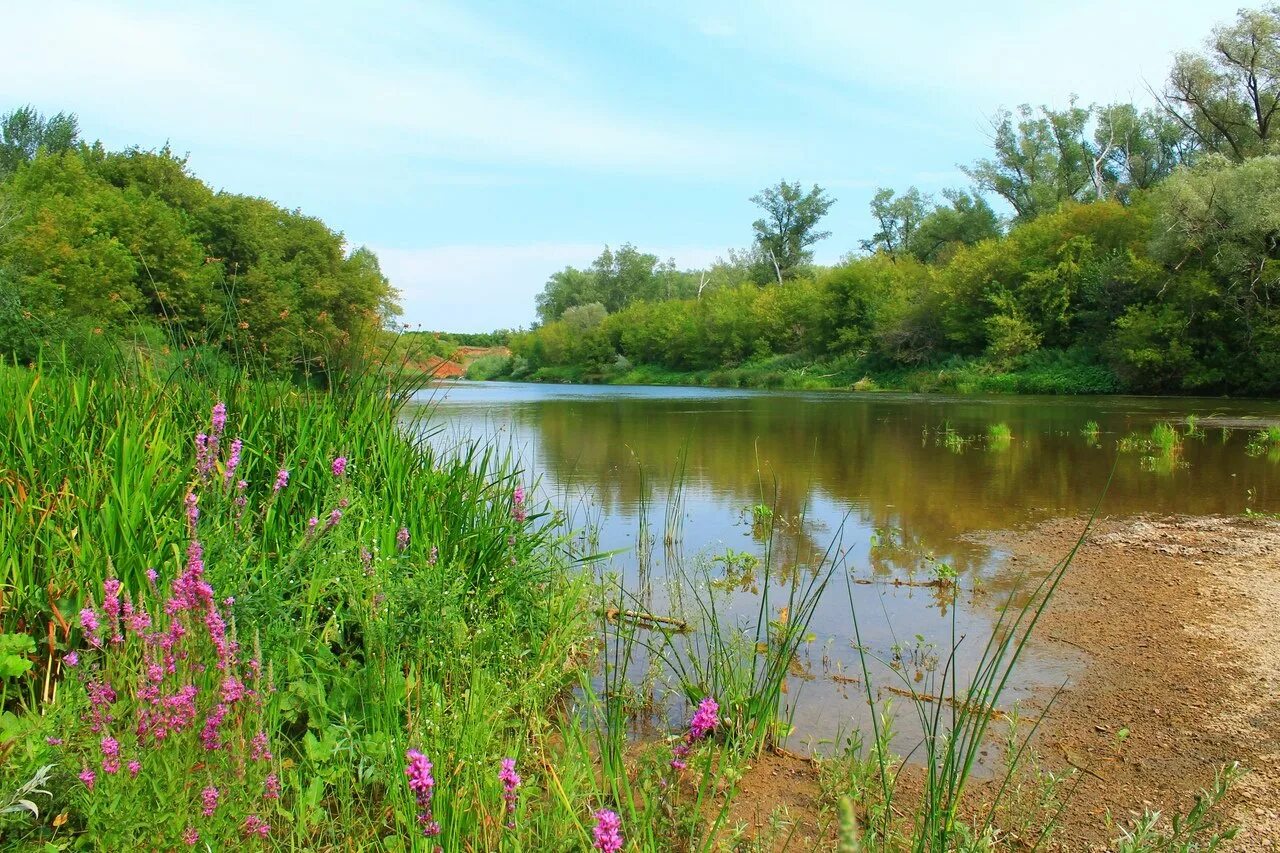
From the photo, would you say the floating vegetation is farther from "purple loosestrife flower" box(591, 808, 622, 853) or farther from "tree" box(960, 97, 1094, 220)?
"tree" box(960, 97, 1094, 220)

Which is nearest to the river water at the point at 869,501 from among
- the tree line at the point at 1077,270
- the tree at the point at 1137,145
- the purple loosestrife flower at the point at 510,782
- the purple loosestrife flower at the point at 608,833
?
the purple loosestrife flower at the point at 510,782

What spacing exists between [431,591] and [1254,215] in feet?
97.7

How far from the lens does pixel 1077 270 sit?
3431 centimetres

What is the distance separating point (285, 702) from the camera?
244 centimetres

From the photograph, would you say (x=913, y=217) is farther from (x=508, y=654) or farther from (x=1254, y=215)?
(x=508, y=654)

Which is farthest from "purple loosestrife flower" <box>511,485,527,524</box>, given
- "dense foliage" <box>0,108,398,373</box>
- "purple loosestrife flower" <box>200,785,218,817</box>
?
"dense foliage" <box>0,108,398,373</box>

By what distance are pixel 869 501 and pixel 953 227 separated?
49945mm

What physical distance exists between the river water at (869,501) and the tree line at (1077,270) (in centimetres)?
894

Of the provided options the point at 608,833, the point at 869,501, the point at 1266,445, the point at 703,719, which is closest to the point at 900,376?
the point at 1266,445

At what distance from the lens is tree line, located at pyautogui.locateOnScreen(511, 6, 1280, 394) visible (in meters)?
26.4

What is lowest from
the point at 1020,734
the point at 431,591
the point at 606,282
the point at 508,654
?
the point at 1020,734

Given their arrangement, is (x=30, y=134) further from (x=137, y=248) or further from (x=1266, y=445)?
(x=1266, y=445)

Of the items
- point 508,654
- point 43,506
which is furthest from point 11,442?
point 508,654

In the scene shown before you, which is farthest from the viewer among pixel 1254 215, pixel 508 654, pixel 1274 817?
pixel 1254 215
